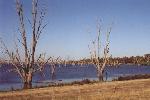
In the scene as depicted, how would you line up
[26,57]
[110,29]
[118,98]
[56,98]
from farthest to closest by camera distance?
1. [110,29]
2. [26,57]
3. [56,98]
4. [118,98]

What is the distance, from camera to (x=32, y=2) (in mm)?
33562

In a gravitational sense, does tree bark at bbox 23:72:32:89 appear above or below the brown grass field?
above

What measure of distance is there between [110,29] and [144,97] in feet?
111

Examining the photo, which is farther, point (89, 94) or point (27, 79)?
point (27, 79)

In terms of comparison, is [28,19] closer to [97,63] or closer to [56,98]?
[56,98]

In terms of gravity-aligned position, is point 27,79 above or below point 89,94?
above

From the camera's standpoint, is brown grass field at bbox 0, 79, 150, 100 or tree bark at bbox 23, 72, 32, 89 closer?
brown grass field at bbox 0, 79, 150, 100

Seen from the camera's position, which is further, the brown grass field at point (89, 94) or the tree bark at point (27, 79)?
the tree bark at point (27, 79)

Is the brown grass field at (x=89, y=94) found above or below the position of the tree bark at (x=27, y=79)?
below

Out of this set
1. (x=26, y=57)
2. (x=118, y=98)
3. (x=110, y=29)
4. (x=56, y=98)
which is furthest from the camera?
(x=110, y=29)

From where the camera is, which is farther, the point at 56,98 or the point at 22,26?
the point at 22,26

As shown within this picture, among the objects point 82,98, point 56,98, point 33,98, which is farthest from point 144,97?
point 33,98

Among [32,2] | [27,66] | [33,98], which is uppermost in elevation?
[32,2]

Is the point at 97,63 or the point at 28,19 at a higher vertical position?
the point at 28,19
